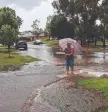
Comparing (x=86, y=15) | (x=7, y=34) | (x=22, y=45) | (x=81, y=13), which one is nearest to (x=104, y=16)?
(x=86, y=15)

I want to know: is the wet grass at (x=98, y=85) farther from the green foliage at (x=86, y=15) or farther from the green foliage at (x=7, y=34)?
the green foliage at (x=86, y=15)

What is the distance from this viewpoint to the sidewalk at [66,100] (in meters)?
11.8

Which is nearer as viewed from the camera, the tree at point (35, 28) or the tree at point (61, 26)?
the tree at point (61, 26)

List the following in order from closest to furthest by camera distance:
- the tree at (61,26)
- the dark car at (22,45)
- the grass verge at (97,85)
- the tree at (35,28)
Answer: the grass verge at (97,85), the dark car at (22,45), the tree at (61,26), the tree at (35,28)

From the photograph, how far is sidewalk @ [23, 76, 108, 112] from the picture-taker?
11805 millimetres

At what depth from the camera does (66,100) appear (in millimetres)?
13219

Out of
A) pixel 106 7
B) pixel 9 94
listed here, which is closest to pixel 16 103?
pixel 9 94

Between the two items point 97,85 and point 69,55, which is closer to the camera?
point 97,85

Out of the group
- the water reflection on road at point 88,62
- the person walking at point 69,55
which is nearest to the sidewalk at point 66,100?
the person walking at point 69,55

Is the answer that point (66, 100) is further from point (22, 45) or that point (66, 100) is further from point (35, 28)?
point (35, 28)

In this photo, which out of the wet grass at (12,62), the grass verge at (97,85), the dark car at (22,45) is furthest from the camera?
the dark car at (22,45)

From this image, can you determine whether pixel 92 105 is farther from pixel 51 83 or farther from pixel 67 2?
pixel 67 2

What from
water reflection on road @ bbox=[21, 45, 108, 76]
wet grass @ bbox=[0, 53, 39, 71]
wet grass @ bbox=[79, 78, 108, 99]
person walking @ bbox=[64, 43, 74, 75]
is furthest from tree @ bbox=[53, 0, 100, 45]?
wet grass @ bbox=[79, 78, 108, 99]

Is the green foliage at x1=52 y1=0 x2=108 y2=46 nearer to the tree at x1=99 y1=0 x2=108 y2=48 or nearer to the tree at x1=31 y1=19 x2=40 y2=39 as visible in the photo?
the tree at x1=99 y1=0 x2=108 y2=48
